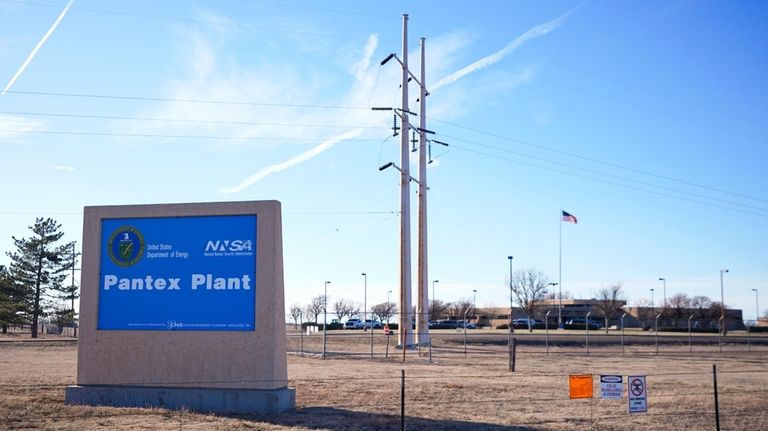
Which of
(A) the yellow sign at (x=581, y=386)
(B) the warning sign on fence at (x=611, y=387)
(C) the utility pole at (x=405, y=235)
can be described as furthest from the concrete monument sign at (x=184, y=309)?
(C) the utility pole at (x=405, y=235)

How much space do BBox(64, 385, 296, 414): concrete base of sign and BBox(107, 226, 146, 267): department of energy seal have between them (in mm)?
2812

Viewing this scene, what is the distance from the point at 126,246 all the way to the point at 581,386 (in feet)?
33.8

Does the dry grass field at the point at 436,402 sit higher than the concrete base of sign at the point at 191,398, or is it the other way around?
the concrete base of sign at the point at 191,398

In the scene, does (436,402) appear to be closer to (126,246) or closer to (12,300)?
(126,246)

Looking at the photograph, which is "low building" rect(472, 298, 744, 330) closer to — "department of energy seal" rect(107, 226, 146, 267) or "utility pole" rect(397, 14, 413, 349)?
"utility pole" rect(397, 14, 413, 349)

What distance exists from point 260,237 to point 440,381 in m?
9.17

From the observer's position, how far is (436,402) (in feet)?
58.0

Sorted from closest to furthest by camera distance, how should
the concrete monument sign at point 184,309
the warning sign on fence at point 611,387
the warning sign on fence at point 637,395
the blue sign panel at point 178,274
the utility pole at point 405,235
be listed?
the warning sign on fence at point 611,387 → the warning sign on fence at point 637,395 → the concrete monument sign at point 184,309 → the blue sign panel at point 178,274 → the utility pole at point 405,235

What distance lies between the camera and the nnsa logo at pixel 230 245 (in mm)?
16312

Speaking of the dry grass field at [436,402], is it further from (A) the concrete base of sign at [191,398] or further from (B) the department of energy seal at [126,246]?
(B) the department of energy seal at [126,246]

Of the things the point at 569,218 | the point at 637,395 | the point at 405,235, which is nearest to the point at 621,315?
the point at 569,218

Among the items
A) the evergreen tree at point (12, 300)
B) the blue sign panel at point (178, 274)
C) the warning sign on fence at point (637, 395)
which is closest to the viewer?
the warning sign on fence at point (637, 395)

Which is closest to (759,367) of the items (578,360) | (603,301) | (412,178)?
(578,360)

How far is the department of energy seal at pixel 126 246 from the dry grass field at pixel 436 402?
3314mm
